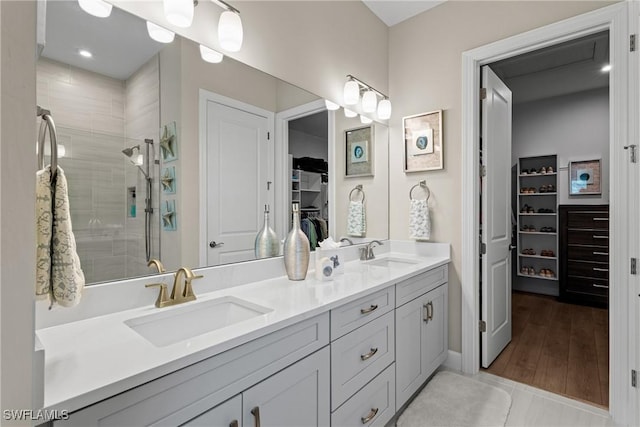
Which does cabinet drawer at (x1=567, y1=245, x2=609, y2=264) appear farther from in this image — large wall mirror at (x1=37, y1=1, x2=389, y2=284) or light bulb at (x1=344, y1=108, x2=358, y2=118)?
large wall mirror at (x1=37, y1=1, x2=389, y2=284)

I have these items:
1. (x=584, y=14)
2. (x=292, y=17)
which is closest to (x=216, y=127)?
(x=292, y=17)

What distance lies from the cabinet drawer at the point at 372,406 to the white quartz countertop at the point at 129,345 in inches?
18.1

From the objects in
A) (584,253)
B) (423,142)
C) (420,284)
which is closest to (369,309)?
(420,284)

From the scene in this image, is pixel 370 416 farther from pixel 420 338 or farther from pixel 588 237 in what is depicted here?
pixel 588 237

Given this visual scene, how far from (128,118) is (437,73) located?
2.19 m

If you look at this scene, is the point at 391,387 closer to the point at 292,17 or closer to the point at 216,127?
the point at 216,127

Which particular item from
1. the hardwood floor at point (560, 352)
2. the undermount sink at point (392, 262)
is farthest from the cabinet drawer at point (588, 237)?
the undermount sink at point (392, 262)

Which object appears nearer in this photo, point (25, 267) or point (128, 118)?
point (25, 267)

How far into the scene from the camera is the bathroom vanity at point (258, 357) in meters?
0.71

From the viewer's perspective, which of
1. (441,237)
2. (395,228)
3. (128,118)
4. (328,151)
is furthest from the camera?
(395,228)

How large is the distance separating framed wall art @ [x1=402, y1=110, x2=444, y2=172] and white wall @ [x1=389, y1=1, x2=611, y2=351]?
0.17 ft

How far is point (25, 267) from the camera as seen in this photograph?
1.57ft

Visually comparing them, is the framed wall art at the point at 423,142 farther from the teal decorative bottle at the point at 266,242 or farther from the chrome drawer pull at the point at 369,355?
the chrome drawer pull at the point at 369,355

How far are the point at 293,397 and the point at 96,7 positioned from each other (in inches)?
61.6
